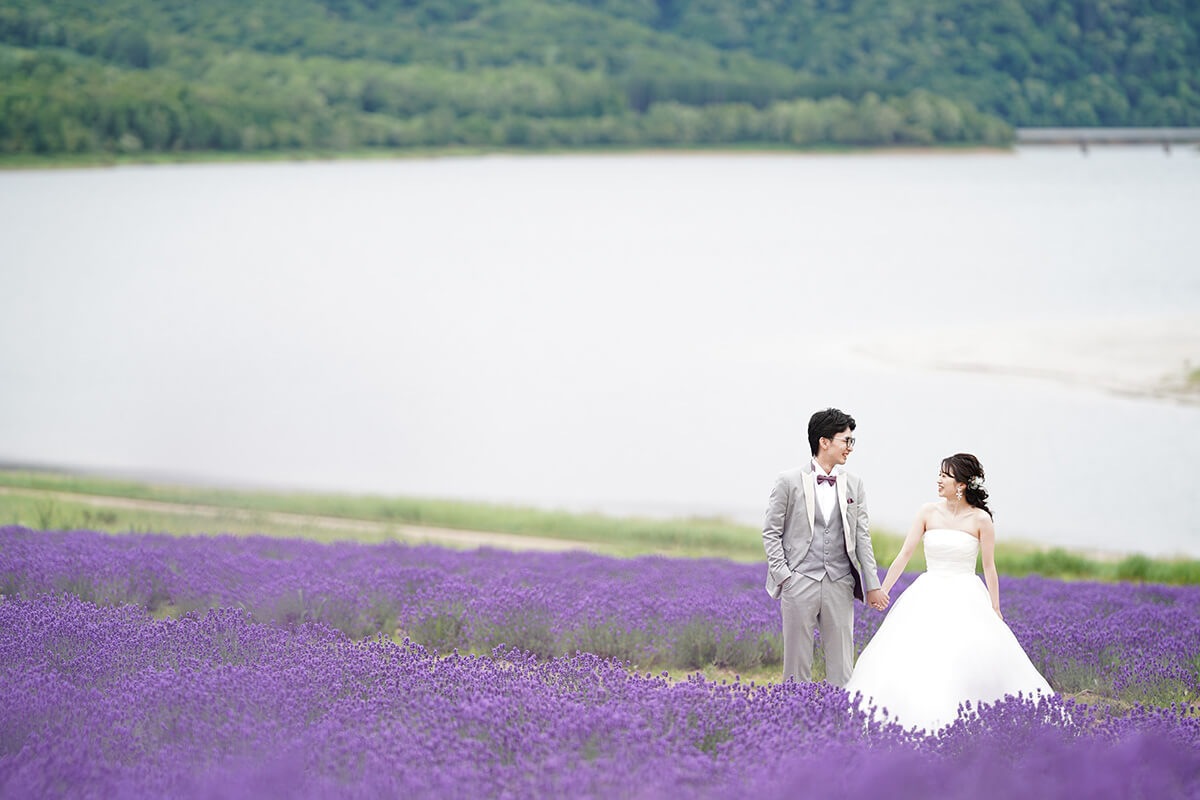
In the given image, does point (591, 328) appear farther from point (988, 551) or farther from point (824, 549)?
point (824, 549)

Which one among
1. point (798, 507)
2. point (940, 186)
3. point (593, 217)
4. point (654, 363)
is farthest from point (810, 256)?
point (798, 507)

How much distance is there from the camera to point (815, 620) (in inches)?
226

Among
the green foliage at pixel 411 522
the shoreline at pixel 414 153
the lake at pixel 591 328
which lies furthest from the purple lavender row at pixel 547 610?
the shoreline at pixel 414 153

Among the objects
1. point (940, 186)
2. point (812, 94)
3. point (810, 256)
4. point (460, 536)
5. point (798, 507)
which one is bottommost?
point (460, 536)

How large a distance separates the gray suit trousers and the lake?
16868mm

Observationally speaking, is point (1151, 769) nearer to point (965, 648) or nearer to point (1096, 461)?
point (965, 648)

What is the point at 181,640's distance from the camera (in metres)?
5.29

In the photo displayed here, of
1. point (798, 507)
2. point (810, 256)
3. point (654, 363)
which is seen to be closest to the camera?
point (798, 507)

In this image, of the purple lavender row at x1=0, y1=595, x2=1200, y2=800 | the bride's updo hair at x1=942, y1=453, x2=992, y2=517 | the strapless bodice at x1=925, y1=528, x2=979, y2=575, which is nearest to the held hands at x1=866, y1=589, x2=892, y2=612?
the strapless bodice at x1=925, y1=528, x2=979, y2=575

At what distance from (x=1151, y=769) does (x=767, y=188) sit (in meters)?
120

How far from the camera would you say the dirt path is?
51.7 feet

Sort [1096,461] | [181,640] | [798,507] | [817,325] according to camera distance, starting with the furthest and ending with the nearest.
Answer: [817,325], [1096,461], [798,507], [181,640]

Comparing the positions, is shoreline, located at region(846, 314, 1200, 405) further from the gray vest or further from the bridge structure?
the bridge structure

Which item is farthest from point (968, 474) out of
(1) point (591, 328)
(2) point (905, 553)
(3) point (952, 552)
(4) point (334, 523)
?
(1) point (591, 328)
